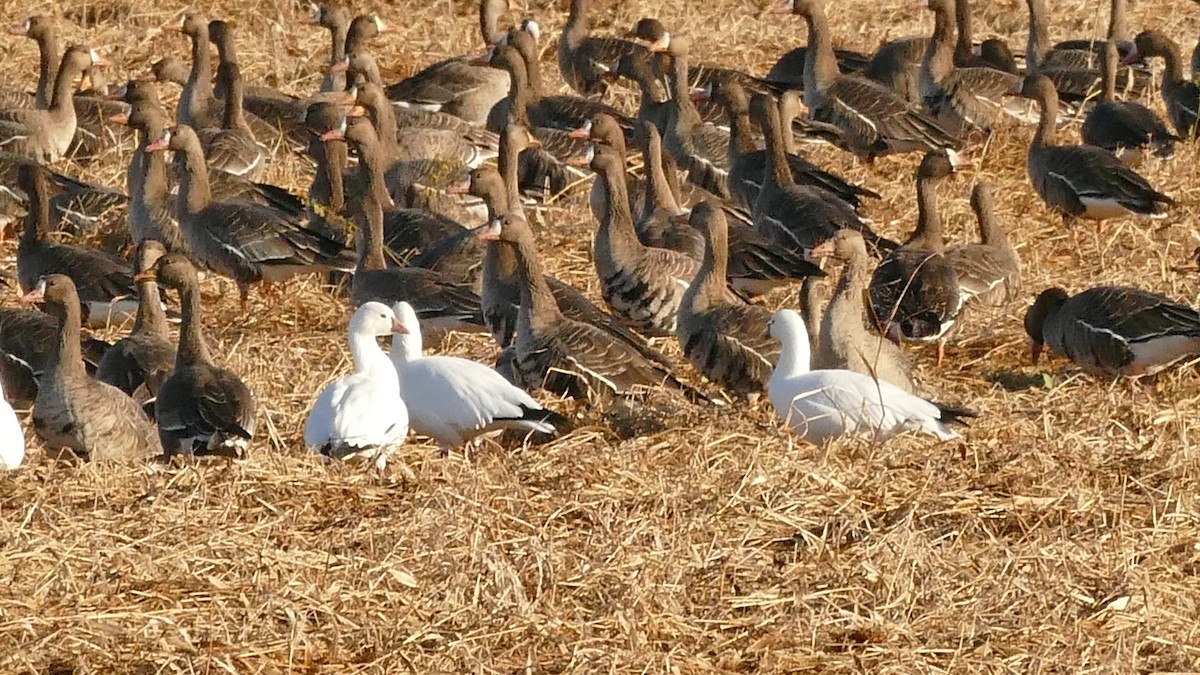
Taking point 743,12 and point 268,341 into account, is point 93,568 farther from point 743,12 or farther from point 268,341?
point 743,12

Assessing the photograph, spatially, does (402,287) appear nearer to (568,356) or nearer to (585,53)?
(568,356)

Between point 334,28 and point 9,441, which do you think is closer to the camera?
point 9,441

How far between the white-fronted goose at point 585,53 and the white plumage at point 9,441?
28.6ft

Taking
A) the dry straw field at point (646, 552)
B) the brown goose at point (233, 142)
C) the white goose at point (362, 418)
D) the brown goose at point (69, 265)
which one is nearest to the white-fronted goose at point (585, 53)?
the brown goose at point (233, 142)

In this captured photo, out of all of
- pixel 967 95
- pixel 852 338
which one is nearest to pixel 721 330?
pixel 852 338

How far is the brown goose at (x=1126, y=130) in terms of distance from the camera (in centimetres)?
1351

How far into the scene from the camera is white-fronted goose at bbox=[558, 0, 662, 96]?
16.2m

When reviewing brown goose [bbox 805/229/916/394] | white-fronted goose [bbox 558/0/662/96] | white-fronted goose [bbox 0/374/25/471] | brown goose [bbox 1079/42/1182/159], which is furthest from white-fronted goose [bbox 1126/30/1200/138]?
white-fronted goose [bbox 0/374/25/471]

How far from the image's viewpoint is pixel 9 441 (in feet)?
25.7

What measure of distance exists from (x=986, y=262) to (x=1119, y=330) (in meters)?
1.38

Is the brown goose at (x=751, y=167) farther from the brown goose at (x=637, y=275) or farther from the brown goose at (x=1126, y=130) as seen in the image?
the brown goose at (x=637, y=275)

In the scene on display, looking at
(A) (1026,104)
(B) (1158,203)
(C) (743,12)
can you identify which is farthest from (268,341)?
(C) (743,12)

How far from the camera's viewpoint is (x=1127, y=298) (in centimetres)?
978

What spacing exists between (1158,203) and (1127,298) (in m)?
2.47
